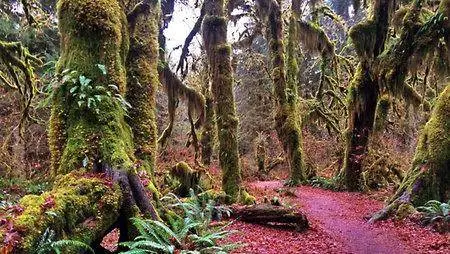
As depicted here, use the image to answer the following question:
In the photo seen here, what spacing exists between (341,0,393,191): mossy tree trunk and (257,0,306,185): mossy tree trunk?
2.19m

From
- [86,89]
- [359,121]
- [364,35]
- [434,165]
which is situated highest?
[364,35]

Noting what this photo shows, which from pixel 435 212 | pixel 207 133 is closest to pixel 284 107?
pixel 207 133

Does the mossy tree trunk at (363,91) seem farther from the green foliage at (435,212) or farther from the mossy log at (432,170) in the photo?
the green foliage at (435,212)

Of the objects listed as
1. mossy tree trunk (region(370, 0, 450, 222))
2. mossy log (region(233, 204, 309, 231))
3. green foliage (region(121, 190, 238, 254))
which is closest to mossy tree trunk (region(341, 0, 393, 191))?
mossy tree trunk (region(370, 0, 450, 222))

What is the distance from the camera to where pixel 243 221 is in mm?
10359

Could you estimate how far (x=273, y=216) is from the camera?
10.2 m

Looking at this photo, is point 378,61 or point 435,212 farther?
point 378,61

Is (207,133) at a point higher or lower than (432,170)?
higher

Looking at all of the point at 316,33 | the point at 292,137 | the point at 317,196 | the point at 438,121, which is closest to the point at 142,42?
the point at 438,121

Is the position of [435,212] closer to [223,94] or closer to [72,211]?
[223,94]

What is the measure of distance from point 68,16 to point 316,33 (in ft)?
50.6

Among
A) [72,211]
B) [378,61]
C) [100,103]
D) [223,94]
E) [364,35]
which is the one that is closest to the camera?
[72,211]

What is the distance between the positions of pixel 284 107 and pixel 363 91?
12.0ft

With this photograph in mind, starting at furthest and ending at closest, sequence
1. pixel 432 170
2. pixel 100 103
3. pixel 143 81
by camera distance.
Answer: pixel 432 170 < pixel 143 81 < pixel 100 103
